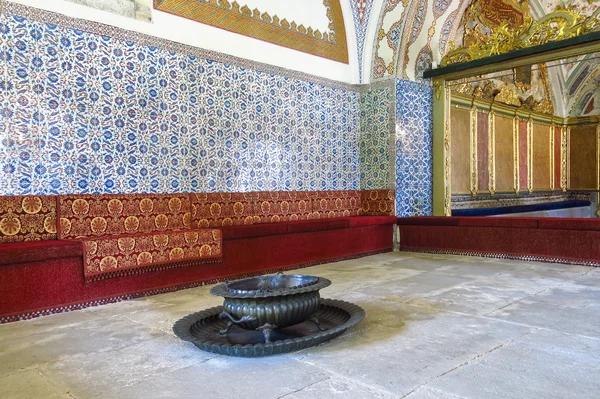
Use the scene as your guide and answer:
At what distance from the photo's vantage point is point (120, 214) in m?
5.12

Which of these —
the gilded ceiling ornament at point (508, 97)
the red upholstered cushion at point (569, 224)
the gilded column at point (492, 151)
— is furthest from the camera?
the gilded ceiling ornament at point (508, 97)

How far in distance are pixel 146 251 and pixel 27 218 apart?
1.12m

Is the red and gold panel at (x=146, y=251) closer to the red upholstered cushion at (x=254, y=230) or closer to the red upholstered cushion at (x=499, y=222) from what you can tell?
the red upholstered cushion at (x=254, y=230)

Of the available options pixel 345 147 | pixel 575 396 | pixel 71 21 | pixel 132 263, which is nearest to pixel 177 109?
pixel 71 21

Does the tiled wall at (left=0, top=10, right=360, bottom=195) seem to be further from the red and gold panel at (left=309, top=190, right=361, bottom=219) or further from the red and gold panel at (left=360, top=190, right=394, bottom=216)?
the red and gold panel at (left=360, top=190, right=394, bottom=216)

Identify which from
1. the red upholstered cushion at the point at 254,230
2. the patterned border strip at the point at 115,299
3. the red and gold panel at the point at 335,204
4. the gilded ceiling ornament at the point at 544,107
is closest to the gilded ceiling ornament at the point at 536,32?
the red and gold panel at the point at 335,204

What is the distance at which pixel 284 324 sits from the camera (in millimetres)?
3002

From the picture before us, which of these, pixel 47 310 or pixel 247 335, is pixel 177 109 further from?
pixel 247 335

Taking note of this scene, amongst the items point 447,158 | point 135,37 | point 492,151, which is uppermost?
point 135,37

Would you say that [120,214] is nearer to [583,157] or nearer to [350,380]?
[350,380]

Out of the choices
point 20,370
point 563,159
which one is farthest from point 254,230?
point 563,159

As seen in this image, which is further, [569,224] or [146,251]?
[569,224]

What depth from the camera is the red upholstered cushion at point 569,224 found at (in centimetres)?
628

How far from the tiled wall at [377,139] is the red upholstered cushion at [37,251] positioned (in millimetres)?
5036
